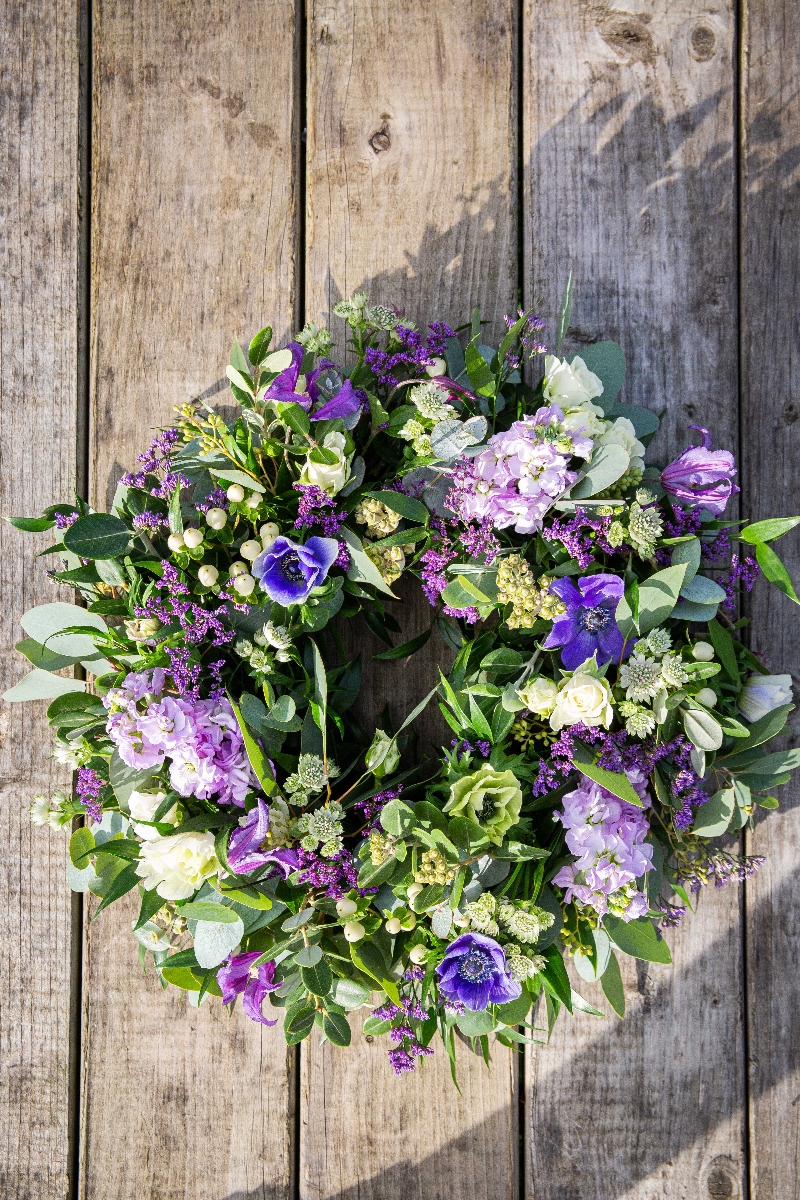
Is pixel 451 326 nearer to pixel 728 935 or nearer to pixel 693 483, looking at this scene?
pixel 693 483

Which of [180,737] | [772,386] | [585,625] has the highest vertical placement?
[772,386]

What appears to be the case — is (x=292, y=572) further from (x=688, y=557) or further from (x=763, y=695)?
(x=763, y=695)

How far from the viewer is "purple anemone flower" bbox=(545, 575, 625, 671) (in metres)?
1.05

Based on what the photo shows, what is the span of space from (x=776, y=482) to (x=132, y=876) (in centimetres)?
123

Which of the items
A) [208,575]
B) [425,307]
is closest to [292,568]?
[208,575]

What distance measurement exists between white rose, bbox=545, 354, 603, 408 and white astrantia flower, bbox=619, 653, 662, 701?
37 centimetres

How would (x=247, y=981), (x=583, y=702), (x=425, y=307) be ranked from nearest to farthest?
1. (x=583, y=702)
2. (x=247, y=981)
3. (x=425, y=307)

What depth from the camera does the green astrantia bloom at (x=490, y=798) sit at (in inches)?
40.6

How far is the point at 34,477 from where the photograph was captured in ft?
4.45

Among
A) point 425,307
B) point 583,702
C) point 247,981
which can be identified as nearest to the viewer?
point 583,702

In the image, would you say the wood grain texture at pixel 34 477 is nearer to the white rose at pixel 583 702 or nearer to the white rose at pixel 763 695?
the white rose at pixel 583 702

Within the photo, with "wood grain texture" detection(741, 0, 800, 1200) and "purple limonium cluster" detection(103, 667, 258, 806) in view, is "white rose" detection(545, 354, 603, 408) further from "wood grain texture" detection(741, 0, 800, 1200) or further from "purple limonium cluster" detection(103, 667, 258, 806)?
"purple limonium cluster" detection(103, 667, 258, 806)

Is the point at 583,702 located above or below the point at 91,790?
above

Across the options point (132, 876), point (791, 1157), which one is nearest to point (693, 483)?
point (132, 876)
